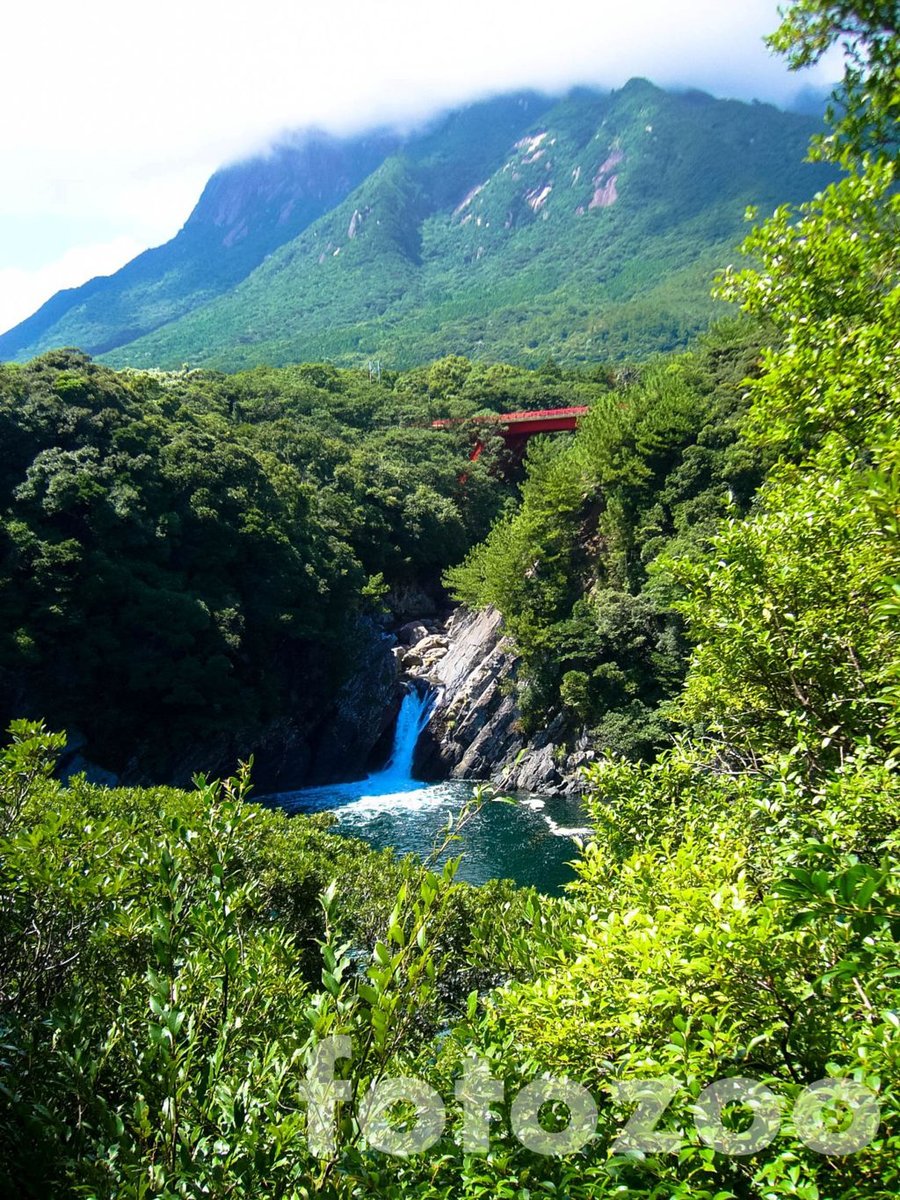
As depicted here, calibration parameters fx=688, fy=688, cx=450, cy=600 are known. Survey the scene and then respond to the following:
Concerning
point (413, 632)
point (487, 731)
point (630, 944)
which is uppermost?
point (630, 944)

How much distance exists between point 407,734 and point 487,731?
4591mm

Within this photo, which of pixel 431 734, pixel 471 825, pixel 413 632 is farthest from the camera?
pixel 413 632

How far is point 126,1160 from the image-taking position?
2.21 m

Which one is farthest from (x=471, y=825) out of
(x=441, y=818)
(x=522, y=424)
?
(x=522, y=424)

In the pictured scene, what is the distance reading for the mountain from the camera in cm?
8944

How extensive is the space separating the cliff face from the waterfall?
0.61m

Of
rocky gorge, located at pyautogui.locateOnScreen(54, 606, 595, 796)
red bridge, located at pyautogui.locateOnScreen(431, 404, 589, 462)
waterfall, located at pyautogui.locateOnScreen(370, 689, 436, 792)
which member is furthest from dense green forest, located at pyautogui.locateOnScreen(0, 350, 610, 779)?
red bridge, located at pyautogui.locateOnScreen(431, 404, 589, 462)

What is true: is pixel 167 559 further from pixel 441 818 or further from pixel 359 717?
pixel 441 818

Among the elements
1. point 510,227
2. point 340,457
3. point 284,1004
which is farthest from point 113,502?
point 510,227

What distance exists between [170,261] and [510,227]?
65788 millimetres

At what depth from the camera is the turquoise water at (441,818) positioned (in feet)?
66.2

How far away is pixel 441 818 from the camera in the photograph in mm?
24250

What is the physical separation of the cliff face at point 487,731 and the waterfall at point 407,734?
61cm

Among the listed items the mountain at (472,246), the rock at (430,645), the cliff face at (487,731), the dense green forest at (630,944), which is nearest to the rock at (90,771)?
the cliff face at (487,731)
